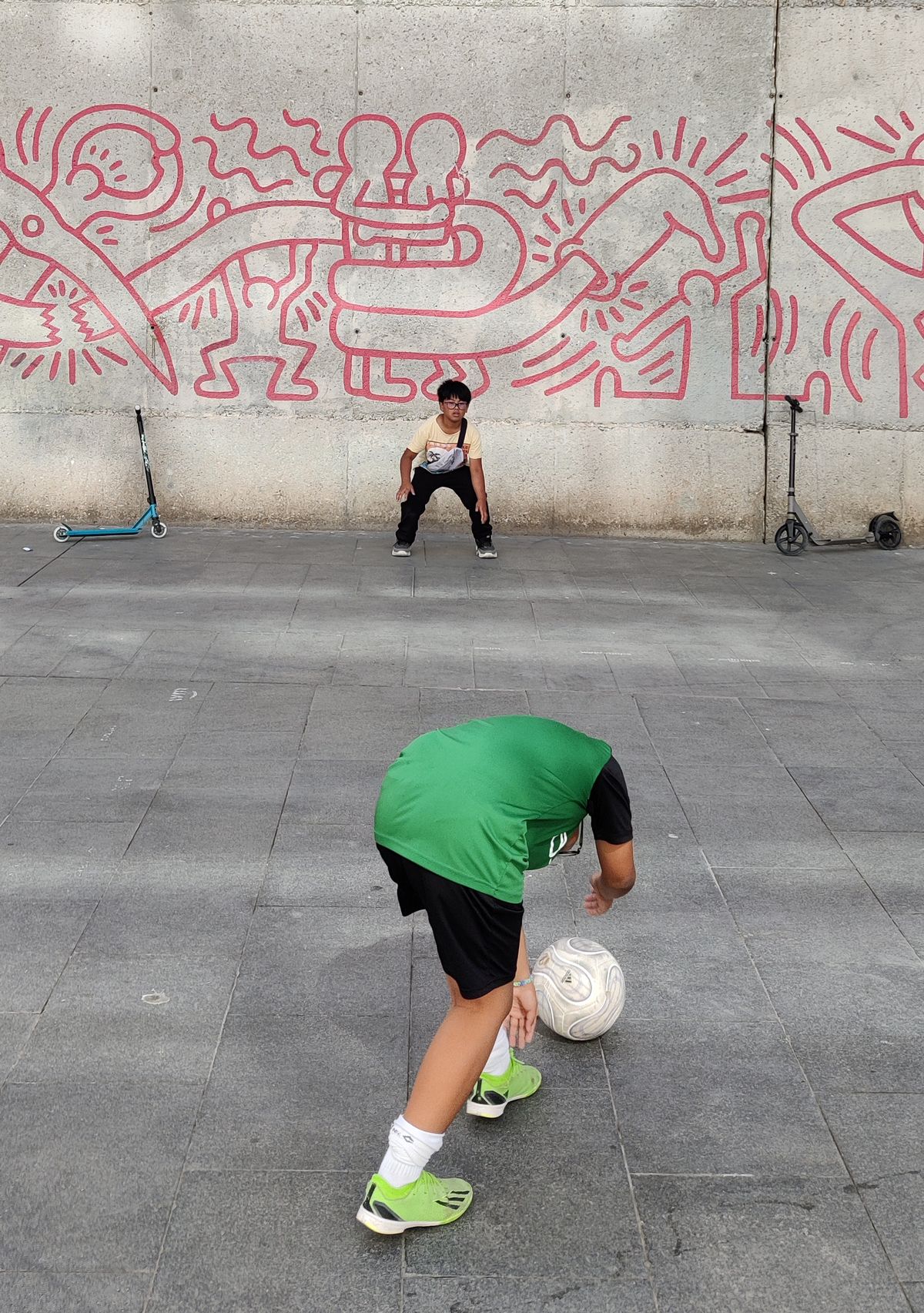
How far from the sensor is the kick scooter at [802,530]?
443 inches

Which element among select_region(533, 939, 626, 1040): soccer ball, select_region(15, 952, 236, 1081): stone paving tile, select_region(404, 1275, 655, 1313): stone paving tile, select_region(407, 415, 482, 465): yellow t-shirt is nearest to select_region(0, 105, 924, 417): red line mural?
select_region(407, 415, 482, 465): yellow t-shirt

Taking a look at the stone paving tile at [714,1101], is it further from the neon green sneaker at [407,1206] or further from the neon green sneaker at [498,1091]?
the neon green sneaker at [407,1206]

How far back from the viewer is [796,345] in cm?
1152

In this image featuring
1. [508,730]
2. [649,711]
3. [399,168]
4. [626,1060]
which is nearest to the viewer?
[508,730]

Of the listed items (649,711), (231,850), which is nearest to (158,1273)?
(231,850)

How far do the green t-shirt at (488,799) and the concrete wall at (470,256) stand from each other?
877 centimetres

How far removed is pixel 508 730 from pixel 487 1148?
43.3 inches

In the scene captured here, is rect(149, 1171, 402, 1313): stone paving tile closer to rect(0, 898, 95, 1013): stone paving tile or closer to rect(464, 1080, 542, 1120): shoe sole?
rect(464, 1080, 542, 1120): shoe sole

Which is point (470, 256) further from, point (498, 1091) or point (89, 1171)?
point (89, 1171)

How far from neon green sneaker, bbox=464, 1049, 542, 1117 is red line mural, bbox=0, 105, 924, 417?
8.67 metres

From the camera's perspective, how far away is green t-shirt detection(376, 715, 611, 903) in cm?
293

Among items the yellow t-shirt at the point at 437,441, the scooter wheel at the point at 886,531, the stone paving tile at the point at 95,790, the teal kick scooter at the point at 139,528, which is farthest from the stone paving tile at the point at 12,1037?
the scooter wheel at the point at 886,531

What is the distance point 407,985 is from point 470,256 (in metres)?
8.48

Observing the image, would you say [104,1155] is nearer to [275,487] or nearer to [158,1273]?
[158,1273]
